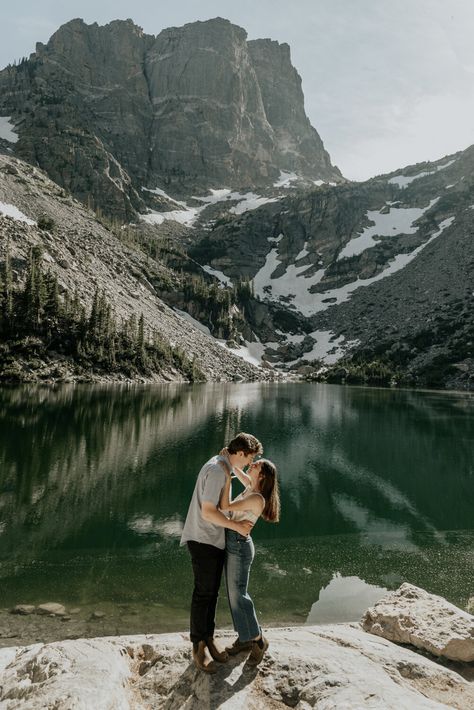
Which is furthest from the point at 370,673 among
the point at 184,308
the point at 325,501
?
the point at 184,308

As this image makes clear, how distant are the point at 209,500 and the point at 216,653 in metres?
1.88

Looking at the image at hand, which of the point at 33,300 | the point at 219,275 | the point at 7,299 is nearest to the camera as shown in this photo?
the point at 7,299

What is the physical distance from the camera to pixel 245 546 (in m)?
5.82

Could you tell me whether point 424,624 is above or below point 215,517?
below

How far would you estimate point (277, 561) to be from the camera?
511 inches

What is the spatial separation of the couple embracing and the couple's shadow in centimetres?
11

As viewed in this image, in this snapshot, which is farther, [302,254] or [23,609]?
[302,254]

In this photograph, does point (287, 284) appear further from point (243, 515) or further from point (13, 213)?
point (243, 515)

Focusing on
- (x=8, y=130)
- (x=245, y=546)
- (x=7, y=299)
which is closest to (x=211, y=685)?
(x=245, y=546)

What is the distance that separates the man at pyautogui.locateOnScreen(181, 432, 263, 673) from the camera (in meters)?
5.48

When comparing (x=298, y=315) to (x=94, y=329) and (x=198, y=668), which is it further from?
(x=198, y=668)

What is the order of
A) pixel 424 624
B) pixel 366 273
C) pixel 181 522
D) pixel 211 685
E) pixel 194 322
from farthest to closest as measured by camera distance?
pixel 366 273 → pixel 194 322 → pixel 181 522 → pixel 424 624 → pixel 211 685


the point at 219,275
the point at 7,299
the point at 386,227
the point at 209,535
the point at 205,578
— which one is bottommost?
the point at 205,578

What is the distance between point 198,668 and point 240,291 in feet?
499
